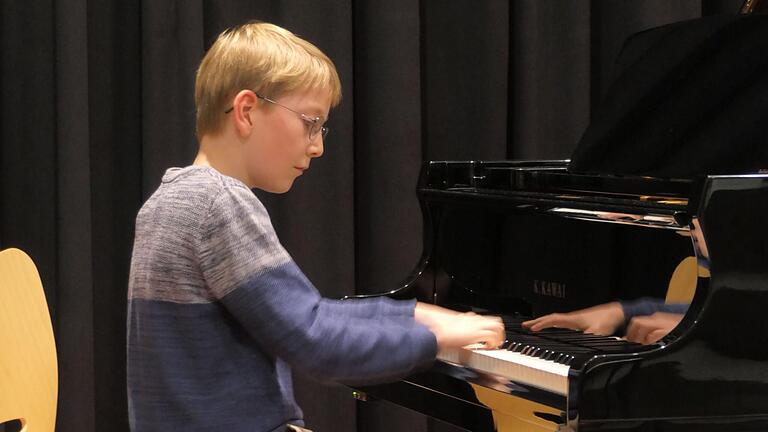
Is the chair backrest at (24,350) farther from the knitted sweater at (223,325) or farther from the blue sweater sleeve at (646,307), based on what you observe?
the blue sweater sleeve at (646,307)

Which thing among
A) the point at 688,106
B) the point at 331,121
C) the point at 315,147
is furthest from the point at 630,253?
the point at 331,121

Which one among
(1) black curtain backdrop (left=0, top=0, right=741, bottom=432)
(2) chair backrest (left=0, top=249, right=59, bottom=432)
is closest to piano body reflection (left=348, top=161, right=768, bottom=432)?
(2) chair backrest (left=0, top=249, right=59, bottom=432)

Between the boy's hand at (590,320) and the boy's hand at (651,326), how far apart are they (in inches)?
1.7

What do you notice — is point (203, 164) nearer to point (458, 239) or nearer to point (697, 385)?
point (458, 239)

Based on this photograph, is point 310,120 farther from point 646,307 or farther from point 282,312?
point 646,307

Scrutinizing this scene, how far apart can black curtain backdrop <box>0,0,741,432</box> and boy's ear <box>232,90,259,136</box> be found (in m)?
1.26

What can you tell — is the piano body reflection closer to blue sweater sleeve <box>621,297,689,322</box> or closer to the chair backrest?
blue sweater sleeve <box>621,297,689,322</box>

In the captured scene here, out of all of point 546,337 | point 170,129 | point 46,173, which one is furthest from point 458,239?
point 46,173

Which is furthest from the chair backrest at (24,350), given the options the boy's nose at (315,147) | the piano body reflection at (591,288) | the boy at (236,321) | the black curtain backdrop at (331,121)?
the black curtain backdrop at (331,121)

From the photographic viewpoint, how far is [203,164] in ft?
5.15

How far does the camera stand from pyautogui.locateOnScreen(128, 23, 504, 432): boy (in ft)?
4.64

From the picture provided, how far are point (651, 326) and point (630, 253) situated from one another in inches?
5.6

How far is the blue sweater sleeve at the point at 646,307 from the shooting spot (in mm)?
1571

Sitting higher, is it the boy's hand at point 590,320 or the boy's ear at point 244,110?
the boy's ear at point 244,110
